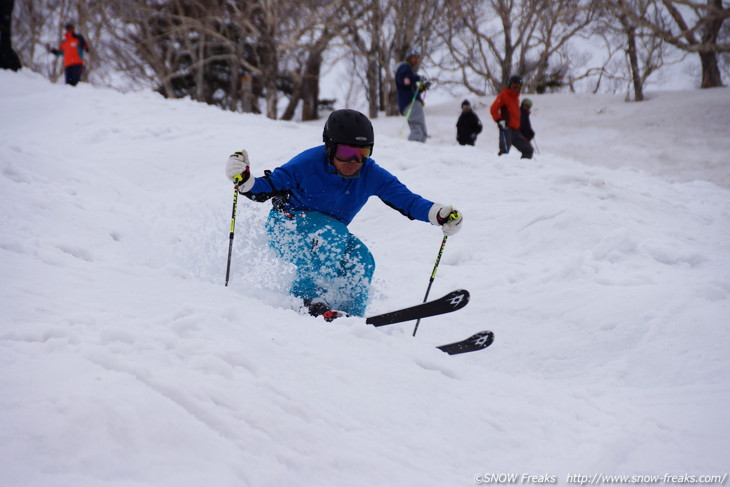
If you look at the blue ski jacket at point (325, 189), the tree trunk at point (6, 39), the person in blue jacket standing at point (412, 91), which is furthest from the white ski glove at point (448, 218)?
the tree trunk at point (6, 39)

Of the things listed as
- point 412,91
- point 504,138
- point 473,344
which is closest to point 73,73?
point 412,91

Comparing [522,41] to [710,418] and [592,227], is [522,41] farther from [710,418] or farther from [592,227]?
[710,418]

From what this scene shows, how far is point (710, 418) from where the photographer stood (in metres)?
2.37

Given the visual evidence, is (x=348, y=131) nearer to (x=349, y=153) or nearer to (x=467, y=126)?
(x=349, y=153)

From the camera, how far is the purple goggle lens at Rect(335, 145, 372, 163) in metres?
3.62

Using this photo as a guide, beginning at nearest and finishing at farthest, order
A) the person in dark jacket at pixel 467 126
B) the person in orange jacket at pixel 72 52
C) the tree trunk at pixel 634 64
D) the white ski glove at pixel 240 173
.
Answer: the white ski glove at pixel 240 173, the person in dark jacket at pixel 467 126, the person in orange jacket at pixel 72 52, the tree trunk at pixel 634 64

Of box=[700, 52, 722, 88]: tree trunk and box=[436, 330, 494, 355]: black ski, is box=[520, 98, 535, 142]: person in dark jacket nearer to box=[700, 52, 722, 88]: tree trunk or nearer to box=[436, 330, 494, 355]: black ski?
box=[436, 330, 494, 355]: black ski

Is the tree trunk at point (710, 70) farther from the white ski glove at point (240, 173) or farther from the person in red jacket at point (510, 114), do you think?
the white ski glove at point (240, 173)

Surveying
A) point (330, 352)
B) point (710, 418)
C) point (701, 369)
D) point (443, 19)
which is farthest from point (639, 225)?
point (443, 19)

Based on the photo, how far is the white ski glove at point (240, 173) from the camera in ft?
11.6

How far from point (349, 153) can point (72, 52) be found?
41.4ft

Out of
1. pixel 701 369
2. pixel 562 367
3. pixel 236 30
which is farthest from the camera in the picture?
pixel 236 30

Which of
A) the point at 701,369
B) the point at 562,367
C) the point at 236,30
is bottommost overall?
the point at 562,367

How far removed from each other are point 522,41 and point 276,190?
73.8ft
